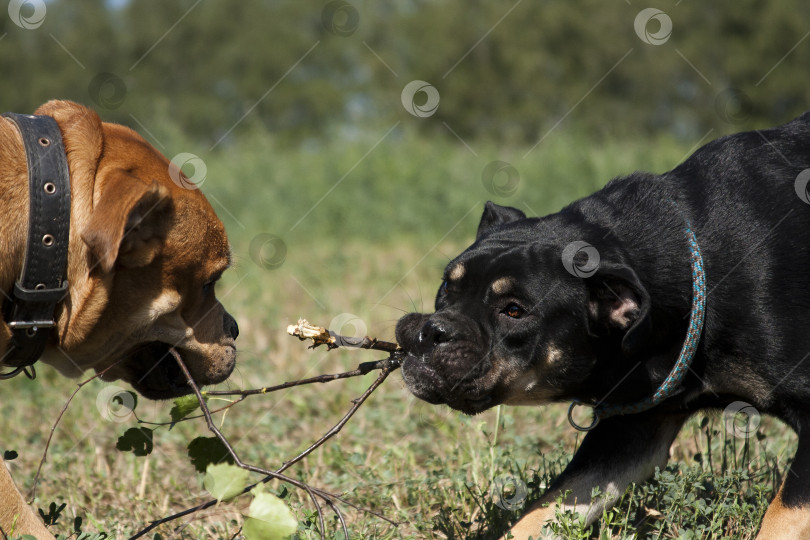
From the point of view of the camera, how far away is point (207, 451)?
3211 mm

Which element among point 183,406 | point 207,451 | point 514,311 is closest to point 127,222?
point 183,406

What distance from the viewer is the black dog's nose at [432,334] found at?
3.46 m

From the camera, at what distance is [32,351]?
318 cm

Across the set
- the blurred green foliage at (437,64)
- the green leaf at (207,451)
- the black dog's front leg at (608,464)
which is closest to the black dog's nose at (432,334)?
the black dog's front leg at (608,464)

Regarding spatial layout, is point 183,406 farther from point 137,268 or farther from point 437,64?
point 437,64

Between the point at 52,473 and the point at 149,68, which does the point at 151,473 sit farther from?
the point at 149,68

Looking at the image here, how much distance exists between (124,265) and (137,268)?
6 centimetres

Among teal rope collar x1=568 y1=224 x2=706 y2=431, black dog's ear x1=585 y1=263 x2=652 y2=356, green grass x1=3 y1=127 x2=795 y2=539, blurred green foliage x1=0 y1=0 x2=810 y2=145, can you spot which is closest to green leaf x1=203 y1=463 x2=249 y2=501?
green grass x1=3 y1=127 x2=795 y2=539

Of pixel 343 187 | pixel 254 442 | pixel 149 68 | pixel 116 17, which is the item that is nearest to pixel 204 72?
pixel 149 68

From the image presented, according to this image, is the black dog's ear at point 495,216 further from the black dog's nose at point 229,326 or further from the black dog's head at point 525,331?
the black dog's nose at point 229,326

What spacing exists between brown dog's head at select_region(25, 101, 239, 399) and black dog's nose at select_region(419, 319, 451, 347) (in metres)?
0.97

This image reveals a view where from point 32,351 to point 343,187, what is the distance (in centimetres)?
1141

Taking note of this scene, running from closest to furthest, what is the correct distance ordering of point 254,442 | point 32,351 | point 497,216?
point 32,351
point 497,216
point 254,442

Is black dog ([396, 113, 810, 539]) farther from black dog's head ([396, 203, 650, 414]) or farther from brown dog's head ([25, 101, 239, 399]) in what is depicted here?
brown dog's head ([25, 101, 239, 399])
